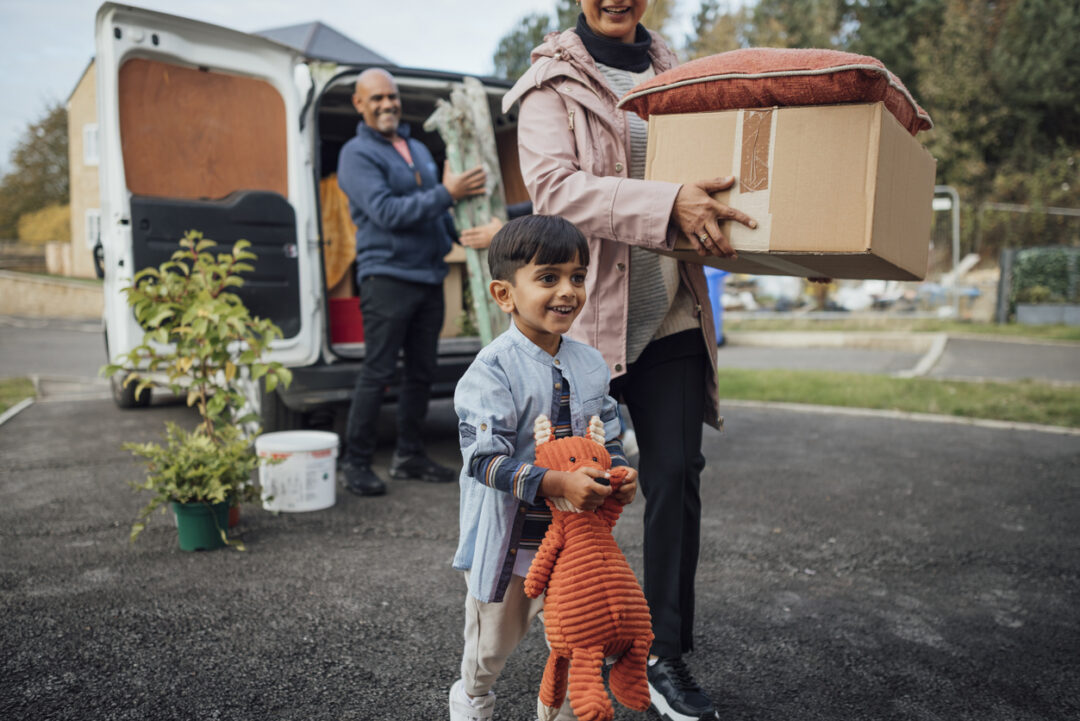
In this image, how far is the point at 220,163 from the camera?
486 centimetres

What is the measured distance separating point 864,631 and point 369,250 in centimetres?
301

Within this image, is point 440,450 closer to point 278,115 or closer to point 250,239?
point 250,239

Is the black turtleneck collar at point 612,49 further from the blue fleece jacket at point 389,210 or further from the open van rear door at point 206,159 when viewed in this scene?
the open van rear door at point 206,159

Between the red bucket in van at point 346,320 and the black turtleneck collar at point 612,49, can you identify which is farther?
the red bucket in van at point 346,320

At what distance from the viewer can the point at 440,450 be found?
5758mm

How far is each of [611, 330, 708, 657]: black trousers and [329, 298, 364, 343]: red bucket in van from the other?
3.95 metres

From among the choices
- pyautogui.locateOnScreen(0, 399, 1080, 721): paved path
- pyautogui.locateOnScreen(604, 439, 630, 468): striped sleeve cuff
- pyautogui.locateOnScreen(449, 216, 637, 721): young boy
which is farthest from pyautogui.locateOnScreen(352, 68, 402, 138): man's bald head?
pyautogui.locateOnScreen(604, 439, 630, 468): striped sleeve cuff

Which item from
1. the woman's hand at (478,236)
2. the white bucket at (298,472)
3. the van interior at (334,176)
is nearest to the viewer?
the woman's hand at (478,236)

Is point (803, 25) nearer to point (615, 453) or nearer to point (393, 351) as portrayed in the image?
point (393, 351)

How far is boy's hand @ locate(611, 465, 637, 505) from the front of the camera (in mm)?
1667

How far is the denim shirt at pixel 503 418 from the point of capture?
1721mm

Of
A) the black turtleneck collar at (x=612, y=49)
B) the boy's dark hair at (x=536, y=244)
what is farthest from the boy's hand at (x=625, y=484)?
the black turtleneck collar at (x=612, y=49)

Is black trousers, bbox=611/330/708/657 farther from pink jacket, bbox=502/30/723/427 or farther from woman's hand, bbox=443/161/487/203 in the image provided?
woman's hand, bbox=443/161/487/203

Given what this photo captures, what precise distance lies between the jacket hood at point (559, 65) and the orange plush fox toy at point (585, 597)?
961 mm
